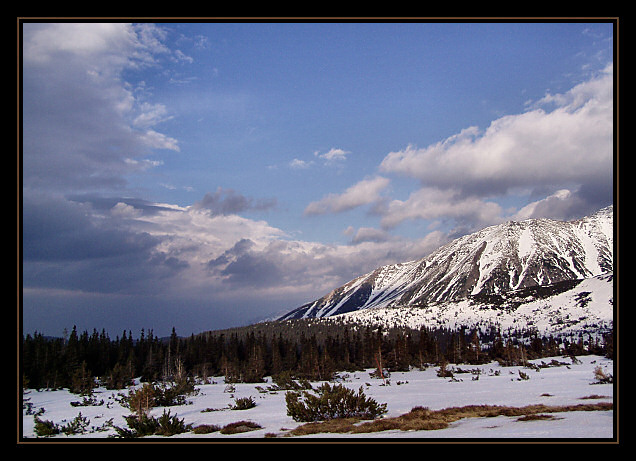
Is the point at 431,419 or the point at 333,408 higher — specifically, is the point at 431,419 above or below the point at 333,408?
above

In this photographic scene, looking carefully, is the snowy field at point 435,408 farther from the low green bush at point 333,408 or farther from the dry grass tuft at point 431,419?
the low green bush at point 333,408

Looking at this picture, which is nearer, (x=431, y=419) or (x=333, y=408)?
(x=431, y=419)

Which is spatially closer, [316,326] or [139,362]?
[139,362]

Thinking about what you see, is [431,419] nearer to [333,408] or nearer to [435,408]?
[333,408]

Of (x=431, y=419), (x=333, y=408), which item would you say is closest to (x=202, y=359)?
(x=333, y=408)

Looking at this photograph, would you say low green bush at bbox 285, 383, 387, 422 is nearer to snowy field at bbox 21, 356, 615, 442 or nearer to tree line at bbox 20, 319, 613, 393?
snowy field at bbox 21, 356, 615, 442

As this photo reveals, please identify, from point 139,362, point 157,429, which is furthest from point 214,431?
point 139,362

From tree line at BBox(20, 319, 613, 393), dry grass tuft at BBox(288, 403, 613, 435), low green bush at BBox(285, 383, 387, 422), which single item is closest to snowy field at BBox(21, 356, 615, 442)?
dry grass tuft at BBox(288, 403, 613, 435)

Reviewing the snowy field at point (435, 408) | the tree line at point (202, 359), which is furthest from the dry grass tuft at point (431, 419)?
the tree line at point (202, 359)

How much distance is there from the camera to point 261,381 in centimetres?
6216
